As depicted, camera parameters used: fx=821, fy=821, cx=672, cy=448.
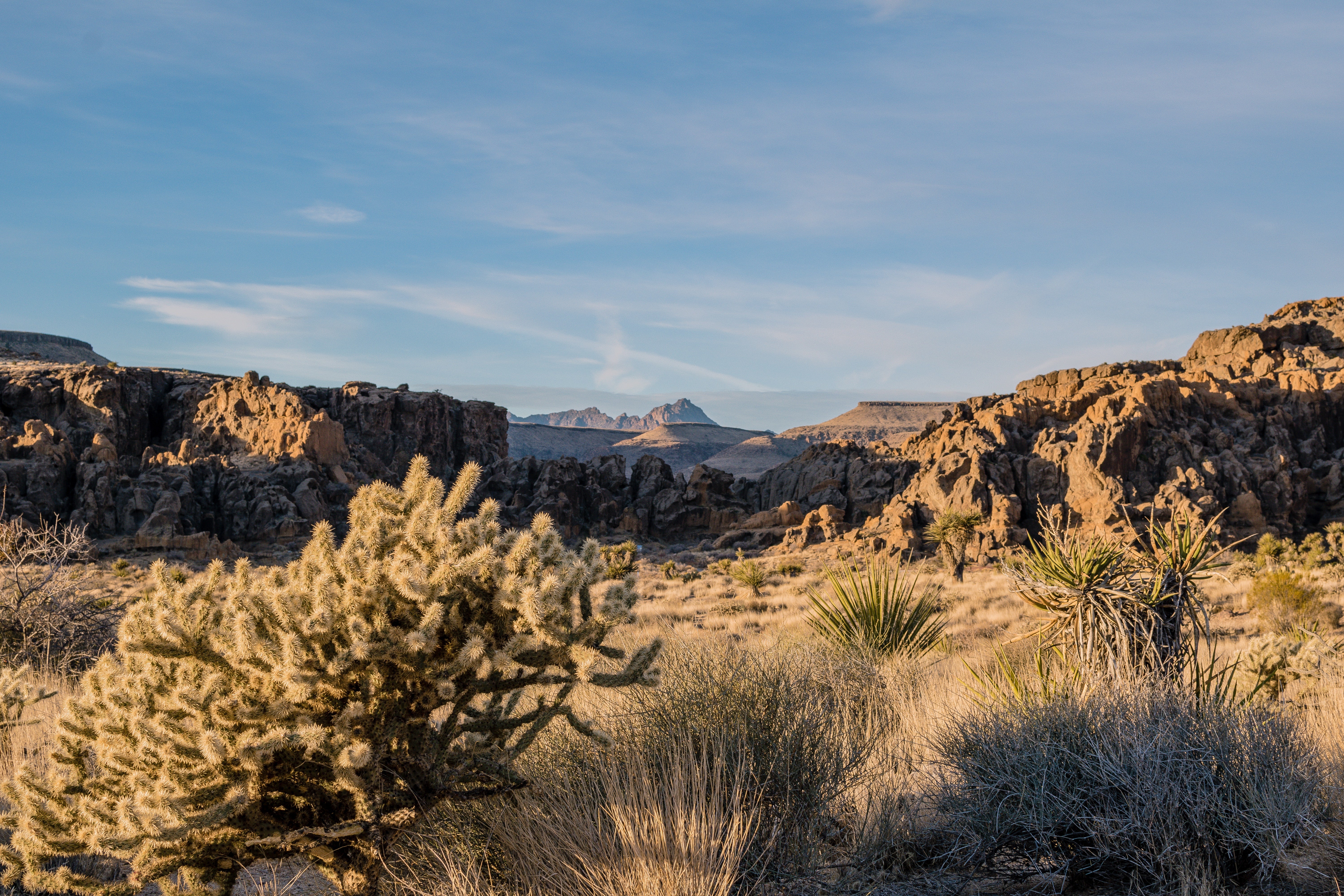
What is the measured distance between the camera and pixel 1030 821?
4.21m

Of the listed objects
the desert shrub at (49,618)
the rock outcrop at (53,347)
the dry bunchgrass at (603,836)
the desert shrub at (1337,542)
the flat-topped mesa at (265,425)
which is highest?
the rock outcrop at (53,347)

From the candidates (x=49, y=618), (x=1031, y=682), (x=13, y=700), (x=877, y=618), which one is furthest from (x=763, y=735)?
(x=49, y=618)

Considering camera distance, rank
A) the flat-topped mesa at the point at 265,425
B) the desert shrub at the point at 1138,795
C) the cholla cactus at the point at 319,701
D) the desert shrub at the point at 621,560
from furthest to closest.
Answer: the flat-topped mesa at the point at 265,425
the desert shrub at the point at 621,560
the desert shrub at the point at 1138,795
the cholla cactus at the point at 319,701

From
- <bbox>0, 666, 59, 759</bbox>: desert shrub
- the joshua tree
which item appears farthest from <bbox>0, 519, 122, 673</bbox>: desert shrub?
the joshua tree

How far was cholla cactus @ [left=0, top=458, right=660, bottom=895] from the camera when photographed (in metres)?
3.21

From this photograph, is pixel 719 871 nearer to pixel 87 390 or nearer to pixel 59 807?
pixel 59 807

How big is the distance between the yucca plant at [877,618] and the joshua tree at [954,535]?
2045 cm

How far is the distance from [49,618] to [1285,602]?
17936 mm

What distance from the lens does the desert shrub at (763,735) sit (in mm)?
4340

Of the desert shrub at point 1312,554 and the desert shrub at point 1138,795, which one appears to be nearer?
the desert shrub at point 1138,795

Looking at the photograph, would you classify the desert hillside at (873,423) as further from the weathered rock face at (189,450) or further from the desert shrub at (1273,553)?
the desert shrub at (1273,553)

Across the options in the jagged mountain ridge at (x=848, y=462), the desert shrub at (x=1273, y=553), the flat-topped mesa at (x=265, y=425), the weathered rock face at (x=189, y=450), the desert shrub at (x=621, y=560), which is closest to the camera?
the desert shrub at (x=1273, y=553)

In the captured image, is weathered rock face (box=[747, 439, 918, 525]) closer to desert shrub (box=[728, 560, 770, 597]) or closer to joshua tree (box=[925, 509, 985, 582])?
joshua tree (box=[925, 509, 985, 582])

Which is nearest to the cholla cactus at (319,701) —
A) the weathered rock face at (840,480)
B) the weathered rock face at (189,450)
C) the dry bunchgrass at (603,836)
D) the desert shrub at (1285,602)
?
the dry bunchgrass at (603,836)
